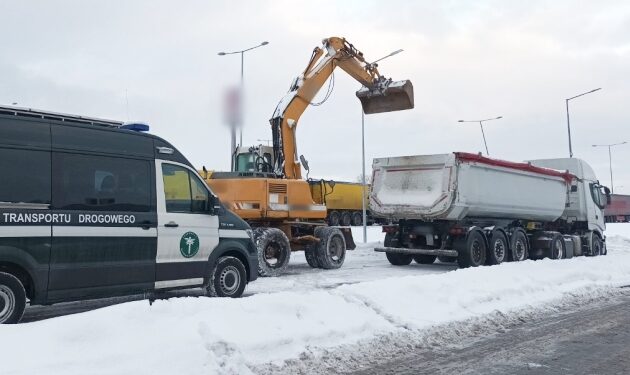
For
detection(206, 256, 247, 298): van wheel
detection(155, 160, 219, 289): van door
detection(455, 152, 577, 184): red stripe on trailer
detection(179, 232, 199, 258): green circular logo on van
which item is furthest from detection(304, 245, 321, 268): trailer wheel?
detection(179, 232, 199, 258): green circular logo on van

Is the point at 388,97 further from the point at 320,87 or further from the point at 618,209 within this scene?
the point at 618,209

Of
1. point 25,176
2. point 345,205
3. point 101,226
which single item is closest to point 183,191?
point 101,226

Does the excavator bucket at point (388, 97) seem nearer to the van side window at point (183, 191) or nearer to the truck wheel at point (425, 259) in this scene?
the truck wheel at point (425, 259)

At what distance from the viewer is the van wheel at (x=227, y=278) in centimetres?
898

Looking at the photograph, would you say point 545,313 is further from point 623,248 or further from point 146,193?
point 623,248

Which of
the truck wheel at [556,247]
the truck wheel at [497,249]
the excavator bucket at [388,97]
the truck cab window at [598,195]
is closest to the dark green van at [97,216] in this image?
the excavator bucket at [388,97]

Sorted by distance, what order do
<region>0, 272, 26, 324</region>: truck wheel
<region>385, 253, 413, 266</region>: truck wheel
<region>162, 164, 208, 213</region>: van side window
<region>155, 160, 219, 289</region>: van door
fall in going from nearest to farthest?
<region>0, 272, 26, 324</region>: truck wheel, <region>155, 160, 219, 289</region>: van door, <region>162, 164, 208, 213</region>: van side window, <region>385, 253, 413, 266</region>: truck wheel

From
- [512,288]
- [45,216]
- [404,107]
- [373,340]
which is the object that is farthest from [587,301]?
[45,216]

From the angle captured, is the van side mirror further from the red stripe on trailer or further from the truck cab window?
the truck cab window

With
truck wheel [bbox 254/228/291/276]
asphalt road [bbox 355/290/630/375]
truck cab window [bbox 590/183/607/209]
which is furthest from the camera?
truck cab window [bbox 590/183/607/209]

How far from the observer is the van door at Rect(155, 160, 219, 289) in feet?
26.9

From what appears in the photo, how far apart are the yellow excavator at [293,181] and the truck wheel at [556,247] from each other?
6087 mm

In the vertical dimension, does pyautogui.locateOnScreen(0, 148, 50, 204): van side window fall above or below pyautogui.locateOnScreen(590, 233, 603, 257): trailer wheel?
above

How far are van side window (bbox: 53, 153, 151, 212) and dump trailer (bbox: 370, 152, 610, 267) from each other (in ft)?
27.8
